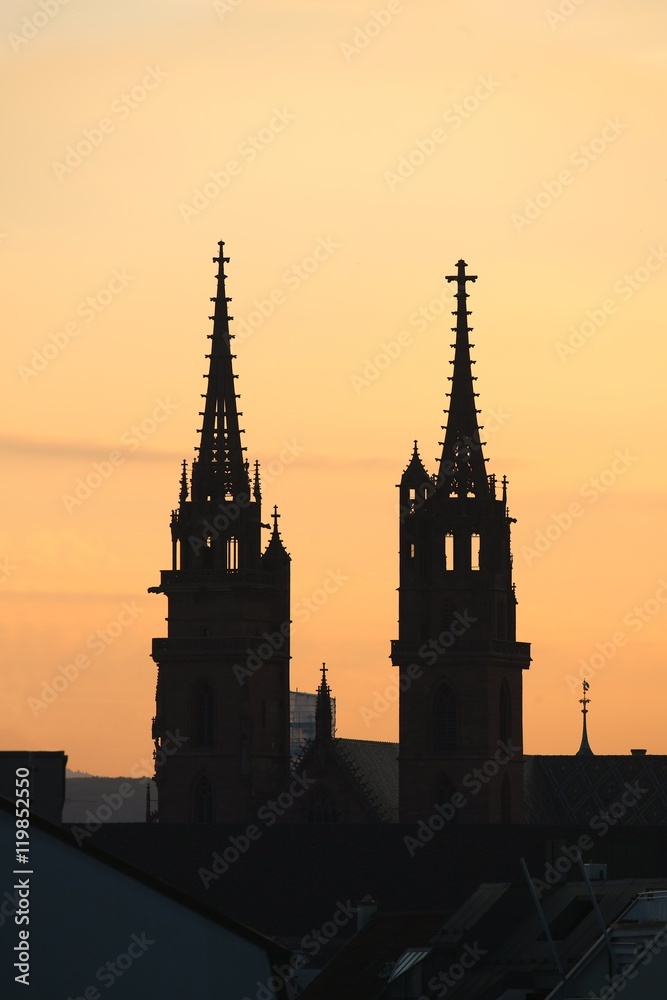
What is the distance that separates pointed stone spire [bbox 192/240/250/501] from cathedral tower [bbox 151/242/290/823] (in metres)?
0.05

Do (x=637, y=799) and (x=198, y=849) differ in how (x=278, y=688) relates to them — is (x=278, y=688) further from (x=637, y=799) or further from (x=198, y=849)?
(x=198, y=849)

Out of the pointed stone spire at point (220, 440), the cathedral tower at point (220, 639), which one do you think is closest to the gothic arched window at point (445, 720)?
the cathedral tower at point (220, 639)

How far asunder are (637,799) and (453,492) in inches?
Answer: 742

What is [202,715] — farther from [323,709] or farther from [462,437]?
[462,437]

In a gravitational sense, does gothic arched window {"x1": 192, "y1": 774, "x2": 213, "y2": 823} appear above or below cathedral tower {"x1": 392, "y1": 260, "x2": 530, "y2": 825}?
below

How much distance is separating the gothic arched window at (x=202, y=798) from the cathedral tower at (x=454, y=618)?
9.25m

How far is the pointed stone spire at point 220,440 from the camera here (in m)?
147

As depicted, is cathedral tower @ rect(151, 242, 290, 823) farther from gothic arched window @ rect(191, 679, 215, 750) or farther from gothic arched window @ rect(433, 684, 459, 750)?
gothic arched window @ rect(433, 684, 459, 750)

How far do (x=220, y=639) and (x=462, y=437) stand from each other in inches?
604

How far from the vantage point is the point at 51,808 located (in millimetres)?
97375

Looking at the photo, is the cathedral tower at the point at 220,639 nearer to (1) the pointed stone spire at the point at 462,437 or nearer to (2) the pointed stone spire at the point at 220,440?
(2) the pointed stone spire at the point at 220,440

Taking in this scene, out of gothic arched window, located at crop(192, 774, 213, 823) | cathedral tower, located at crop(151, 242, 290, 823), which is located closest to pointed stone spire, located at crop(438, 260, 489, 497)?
cathedral tower, located at crop(151, 242, 290, 823)

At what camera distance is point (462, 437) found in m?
144

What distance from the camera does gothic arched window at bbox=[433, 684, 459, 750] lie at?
145 meters
